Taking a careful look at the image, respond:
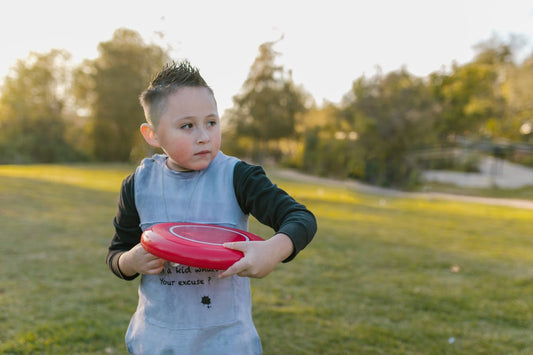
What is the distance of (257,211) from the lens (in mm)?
1502

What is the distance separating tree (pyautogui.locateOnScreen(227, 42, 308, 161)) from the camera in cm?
3603

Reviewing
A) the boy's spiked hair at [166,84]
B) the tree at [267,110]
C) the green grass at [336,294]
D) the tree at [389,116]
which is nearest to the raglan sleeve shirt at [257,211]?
the boy's spiked hair at [166,84]

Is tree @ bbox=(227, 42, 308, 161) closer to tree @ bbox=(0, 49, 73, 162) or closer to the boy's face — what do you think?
tree @ bbox=(0, 49, 73, 162)

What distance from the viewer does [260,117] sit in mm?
37875

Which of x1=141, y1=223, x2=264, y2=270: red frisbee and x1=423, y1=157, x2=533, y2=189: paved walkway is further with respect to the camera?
x1=423, y1=157, x2=533, y2=189: paved walkway

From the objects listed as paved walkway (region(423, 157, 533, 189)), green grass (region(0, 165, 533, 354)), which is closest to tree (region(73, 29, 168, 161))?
paved walkway (region(423, 157, 533, 189))

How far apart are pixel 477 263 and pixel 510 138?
2496 cm

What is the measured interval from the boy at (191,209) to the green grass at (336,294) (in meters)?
1.74

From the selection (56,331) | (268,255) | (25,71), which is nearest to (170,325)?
(268,255)

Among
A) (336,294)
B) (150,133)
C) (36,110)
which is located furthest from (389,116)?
(36,110)

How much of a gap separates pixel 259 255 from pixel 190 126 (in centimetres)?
57

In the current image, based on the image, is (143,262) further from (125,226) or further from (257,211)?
(257,211)

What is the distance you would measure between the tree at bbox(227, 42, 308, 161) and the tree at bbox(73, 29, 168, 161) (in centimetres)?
851

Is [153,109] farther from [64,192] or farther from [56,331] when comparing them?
[64,192]
